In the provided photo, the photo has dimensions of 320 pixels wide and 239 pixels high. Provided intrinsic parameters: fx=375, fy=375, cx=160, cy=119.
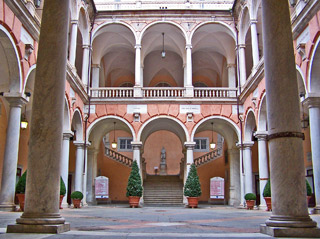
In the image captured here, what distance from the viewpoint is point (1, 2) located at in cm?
1095

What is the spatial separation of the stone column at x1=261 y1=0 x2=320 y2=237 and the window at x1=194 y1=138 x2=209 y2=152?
85.4 ft

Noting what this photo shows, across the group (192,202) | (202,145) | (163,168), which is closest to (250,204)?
(192,202)

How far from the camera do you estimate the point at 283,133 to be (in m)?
5.40

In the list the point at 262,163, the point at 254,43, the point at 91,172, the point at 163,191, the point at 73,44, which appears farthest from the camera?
the point at 163,191

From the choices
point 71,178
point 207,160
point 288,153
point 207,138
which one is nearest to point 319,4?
point 288,153

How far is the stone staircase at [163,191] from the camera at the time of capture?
77.1ft

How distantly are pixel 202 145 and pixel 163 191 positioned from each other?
8381 millimetres

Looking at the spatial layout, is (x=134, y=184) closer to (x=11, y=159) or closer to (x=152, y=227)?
(x=11, y=159)

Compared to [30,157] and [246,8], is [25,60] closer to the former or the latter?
[30,157]

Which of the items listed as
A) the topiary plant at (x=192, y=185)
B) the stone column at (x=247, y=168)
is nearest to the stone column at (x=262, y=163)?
the stone column at (x=247, y=168)

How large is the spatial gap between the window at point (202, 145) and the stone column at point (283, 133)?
26020 mm

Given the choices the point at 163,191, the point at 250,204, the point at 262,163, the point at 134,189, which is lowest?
the point at 250,204

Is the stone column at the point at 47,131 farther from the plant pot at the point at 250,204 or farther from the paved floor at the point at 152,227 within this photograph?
the plant pot at the point at 250,204

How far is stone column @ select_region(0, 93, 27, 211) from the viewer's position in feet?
38.4
